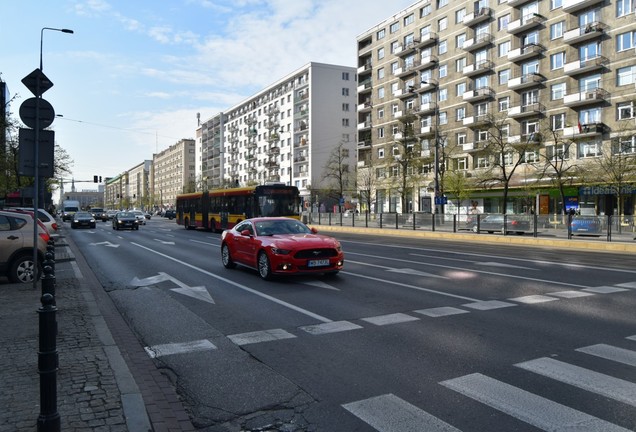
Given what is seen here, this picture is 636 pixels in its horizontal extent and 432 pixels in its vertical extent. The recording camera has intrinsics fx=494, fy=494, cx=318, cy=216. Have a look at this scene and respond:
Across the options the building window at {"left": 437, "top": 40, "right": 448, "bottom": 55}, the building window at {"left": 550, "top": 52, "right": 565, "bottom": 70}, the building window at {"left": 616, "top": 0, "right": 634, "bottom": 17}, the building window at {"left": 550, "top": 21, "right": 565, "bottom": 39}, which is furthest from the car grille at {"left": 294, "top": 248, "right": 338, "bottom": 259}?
the building window at {"left": 437, "top": 40, "right": 448, "bottom": 55}

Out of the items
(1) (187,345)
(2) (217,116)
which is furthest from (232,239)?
(2) (217,116)

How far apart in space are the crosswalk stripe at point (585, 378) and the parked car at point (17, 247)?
9.96m

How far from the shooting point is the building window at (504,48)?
49.8 metres

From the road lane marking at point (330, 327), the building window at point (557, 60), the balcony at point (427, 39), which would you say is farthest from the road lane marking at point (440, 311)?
the balcony at point (427, 39)

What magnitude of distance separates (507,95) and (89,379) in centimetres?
5156

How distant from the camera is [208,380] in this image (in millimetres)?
4789

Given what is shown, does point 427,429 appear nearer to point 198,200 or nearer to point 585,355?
point 585,355

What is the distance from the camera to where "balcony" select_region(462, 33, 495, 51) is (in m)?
51.2

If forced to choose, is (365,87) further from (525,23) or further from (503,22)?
(525,23)

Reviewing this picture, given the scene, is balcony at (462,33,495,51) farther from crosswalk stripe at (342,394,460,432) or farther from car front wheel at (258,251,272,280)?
crosswalk stripe at (342,394,460,432)

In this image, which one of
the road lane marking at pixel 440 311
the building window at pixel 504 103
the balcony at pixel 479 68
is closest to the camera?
the road lane marking at pixel 440 311

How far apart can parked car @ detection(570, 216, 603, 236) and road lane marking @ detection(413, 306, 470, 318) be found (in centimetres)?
1985

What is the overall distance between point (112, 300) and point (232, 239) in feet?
14.2

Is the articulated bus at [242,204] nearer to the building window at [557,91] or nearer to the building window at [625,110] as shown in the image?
the building window at [625,110]
